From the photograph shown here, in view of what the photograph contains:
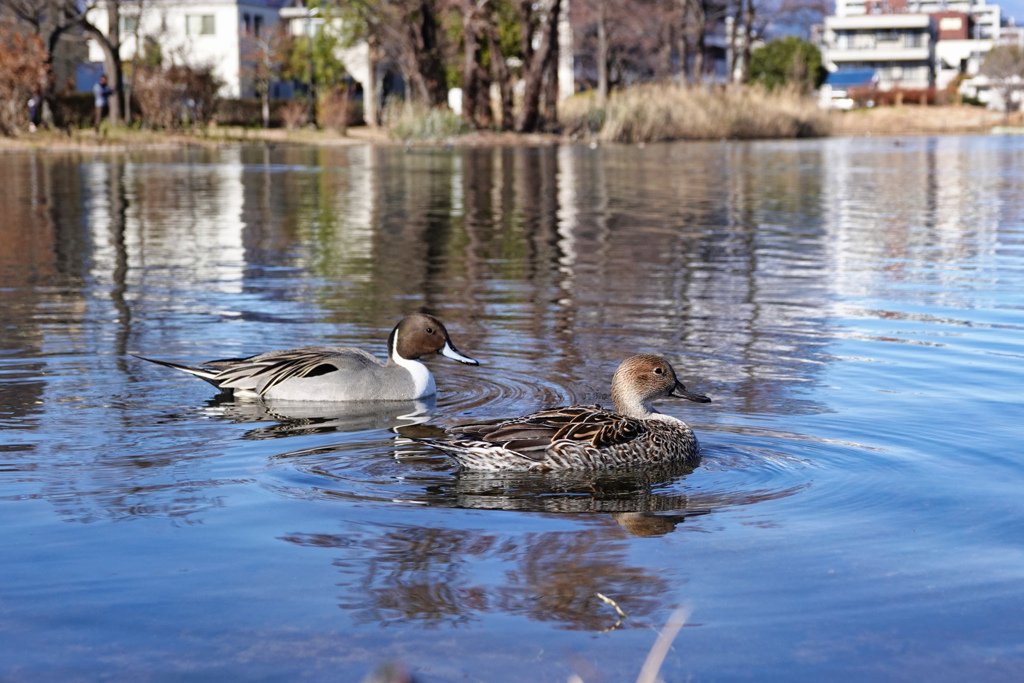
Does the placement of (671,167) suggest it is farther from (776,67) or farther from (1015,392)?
(776,67)

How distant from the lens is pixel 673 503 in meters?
5.62

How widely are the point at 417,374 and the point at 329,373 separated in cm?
54

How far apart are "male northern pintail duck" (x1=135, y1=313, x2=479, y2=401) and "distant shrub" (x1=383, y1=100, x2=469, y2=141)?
40430mm

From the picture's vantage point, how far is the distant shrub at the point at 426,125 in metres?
48.0

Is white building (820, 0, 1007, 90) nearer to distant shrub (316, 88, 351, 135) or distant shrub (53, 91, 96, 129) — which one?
distant shrub (316, 88, 351, 135)

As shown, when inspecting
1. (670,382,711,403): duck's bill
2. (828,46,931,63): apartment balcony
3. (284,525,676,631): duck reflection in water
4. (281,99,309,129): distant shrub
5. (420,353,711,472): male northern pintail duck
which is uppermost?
(828,46,931,63): apartment balcony

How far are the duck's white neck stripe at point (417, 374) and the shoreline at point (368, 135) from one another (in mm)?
35495

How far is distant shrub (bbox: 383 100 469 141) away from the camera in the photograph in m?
48.0

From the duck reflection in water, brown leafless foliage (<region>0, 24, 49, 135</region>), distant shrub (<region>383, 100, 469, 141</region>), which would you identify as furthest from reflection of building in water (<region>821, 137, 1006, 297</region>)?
brown leafless foliage (<region>0, 24, 49, 135</region>)

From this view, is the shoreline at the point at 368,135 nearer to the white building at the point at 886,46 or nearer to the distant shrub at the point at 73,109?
the distant shrub at the point at 73,109

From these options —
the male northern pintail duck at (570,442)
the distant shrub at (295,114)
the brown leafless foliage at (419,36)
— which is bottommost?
the male northern pintail duck at (570,442)

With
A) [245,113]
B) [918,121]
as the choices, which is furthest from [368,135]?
[918,121]

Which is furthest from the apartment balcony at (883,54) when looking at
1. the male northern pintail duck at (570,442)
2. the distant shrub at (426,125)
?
the male northern pintail duck at (570,442)

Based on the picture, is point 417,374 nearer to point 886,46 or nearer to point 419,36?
point 419,36
